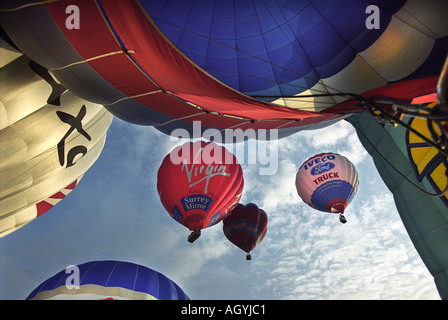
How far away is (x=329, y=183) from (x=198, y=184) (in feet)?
12.5

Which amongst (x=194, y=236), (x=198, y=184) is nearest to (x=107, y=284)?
(x=194, y=236)

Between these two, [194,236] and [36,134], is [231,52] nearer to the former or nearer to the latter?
[36,134]

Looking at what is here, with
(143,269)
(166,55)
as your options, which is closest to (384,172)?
(166,55)

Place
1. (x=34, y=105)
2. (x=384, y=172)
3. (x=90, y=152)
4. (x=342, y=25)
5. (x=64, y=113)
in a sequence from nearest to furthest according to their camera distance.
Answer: (x=342, y=25)
(x=34, y=105)
(x=64, y=113)
(x=90, y=152)
(x=384, y=172)

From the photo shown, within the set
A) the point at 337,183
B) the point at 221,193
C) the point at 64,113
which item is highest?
the point at 64,113

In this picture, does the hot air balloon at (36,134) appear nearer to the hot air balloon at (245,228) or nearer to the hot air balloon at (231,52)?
the hot air balloon at (231,52)

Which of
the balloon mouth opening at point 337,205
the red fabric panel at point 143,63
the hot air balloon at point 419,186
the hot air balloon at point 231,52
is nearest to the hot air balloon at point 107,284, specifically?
the hot air balloon at point 231,52

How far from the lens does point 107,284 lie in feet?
19.2

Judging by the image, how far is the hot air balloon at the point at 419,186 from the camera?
4289mm

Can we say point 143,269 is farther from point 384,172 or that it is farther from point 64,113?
point 384,172

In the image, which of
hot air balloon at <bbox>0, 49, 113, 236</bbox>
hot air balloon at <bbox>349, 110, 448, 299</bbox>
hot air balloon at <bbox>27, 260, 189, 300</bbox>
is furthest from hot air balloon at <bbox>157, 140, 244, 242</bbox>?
hot air balloon at <bbox>349, 110, 448, 299</bbox>

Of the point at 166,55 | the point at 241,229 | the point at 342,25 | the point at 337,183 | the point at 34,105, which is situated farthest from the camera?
the point at 241,229

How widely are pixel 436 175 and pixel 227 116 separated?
344cm

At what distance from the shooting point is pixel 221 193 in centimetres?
628
